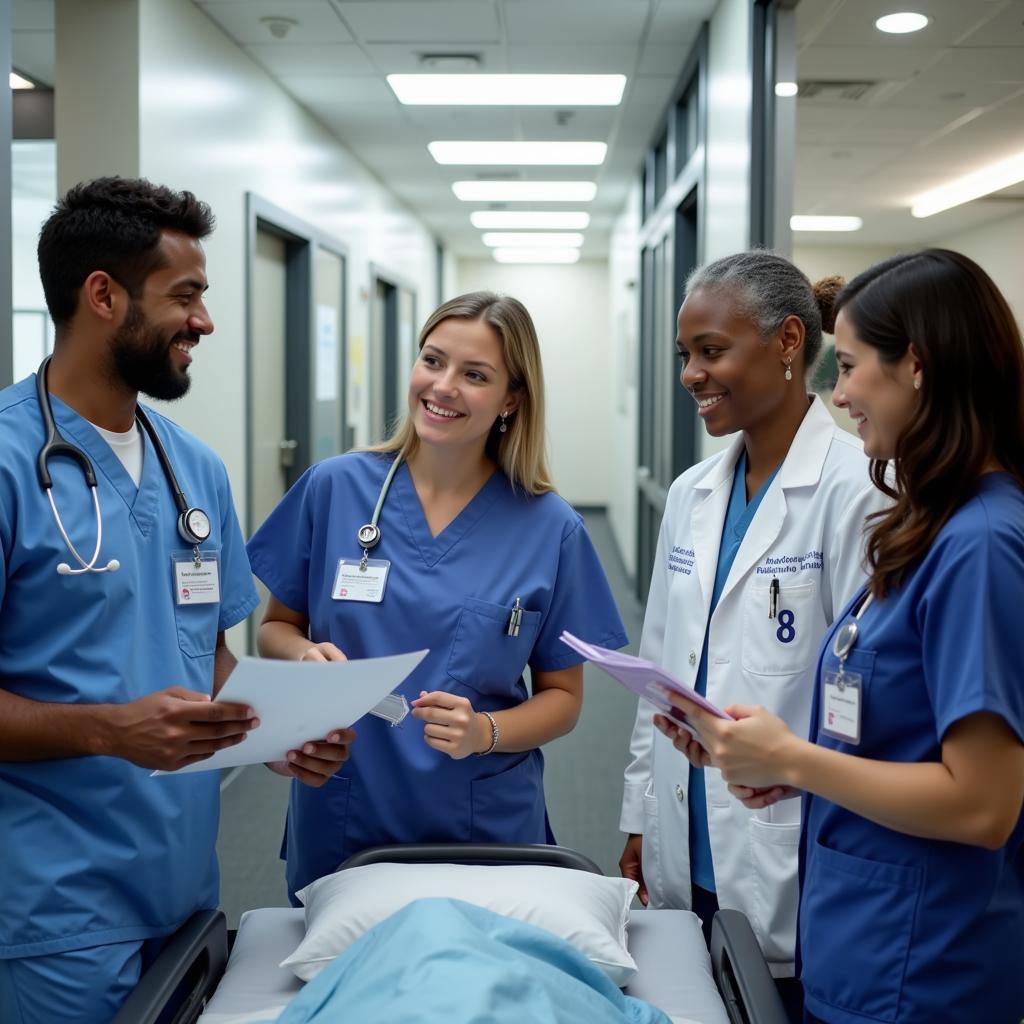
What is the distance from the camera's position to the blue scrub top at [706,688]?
158 centimetres

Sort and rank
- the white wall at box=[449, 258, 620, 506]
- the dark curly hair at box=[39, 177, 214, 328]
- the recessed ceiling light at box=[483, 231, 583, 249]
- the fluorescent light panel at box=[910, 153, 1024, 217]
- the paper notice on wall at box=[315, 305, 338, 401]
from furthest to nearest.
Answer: the white wall at box=[449, 258, 620, 506] → the recessed ceiling light at box=[483, 231, 583, 249] → the paper notice on wall at box=[315, 305, 338, 401] → the fluorescent light panel at box=[910, 153, 1024, 217] → the dark curly hair at box=[39, 177, 214, 328]

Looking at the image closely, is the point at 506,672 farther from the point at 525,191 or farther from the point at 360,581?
the point at 525,191

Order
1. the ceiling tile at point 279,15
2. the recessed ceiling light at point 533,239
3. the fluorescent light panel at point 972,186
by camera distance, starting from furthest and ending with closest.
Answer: the recessed ceiling light at point 533,239 < the ceiling tile at point 279,15 < the fluorescent light panel at point 972,186

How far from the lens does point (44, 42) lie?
144 inches

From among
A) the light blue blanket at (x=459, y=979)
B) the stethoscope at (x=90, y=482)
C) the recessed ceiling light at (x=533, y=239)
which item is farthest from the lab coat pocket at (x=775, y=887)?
the recessed ceiling light at (x=533, y=239)

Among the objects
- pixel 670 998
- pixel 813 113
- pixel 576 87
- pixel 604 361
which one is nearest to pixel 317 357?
pixel 576 87

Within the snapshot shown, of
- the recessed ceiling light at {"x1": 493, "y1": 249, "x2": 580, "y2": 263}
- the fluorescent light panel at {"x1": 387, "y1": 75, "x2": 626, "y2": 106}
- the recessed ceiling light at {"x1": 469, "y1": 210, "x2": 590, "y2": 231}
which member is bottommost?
the fluorescent light panel at {"x1": 387, "y1": 75, "x2": 626, "y2": 106}

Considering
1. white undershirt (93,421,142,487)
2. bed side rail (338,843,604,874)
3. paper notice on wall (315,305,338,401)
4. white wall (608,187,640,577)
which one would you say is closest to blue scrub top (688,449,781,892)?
bed side rail (338,843,604,874)

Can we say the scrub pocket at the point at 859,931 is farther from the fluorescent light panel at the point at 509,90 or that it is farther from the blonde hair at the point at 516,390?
the fluorescent light panel at the point at 509,90

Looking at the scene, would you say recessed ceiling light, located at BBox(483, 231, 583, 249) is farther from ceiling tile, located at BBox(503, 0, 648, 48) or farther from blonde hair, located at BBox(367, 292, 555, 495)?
blonde hair, located at BBox(367, 292, 555, 495)

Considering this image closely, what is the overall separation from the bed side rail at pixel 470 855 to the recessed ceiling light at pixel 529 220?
7.42 m

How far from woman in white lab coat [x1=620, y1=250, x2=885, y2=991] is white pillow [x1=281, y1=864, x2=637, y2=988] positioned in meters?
0.21

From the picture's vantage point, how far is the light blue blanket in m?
1.04

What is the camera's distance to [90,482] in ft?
4.40
